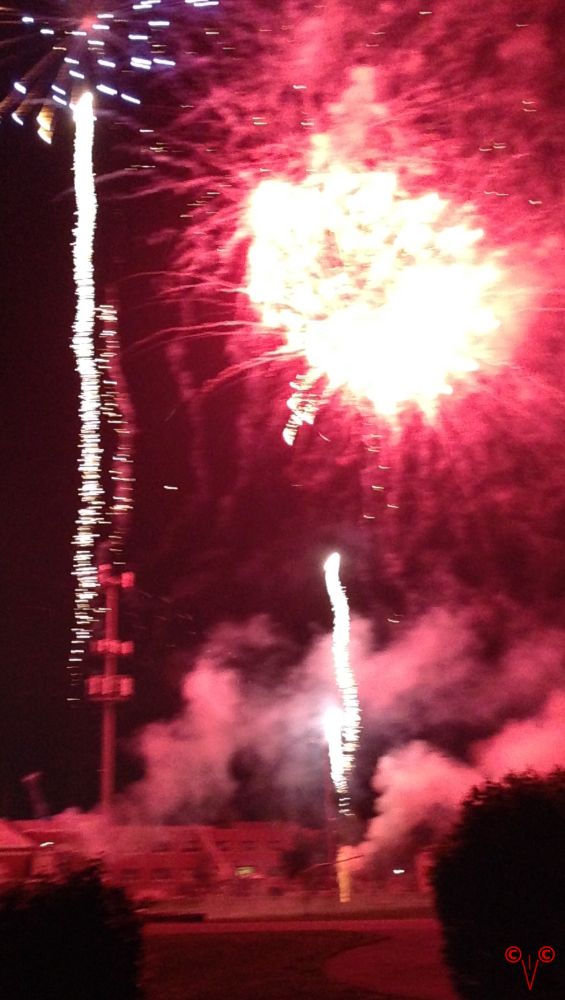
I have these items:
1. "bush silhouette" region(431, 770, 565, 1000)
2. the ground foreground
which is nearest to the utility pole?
the ground foreground

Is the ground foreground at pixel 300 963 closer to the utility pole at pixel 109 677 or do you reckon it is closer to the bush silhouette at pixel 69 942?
the bush silhouette at pixel 69 942

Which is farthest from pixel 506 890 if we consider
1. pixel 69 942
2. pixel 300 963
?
pixel 300 963

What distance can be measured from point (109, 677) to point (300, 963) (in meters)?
12.5

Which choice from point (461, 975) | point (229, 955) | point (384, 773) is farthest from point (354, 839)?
point (461, 975)

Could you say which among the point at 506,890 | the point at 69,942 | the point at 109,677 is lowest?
the point at 109,677

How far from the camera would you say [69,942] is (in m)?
6.00

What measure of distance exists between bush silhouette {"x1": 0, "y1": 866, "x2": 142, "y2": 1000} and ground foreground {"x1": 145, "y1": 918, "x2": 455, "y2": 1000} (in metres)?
2.63

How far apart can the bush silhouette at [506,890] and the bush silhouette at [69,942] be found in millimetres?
2017

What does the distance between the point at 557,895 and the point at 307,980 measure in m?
3.71

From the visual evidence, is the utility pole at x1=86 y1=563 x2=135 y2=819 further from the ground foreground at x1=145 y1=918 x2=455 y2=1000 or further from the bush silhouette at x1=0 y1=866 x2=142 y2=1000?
the bush silhouette at x1=0 y1=866 x2=142 y2=1000

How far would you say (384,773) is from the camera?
36781 millimetres

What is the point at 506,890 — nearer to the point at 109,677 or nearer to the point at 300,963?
the point at 300,963

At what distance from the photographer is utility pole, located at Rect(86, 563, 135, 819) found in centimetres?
2236

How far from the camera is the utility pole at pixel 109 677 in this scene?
73.4ft
